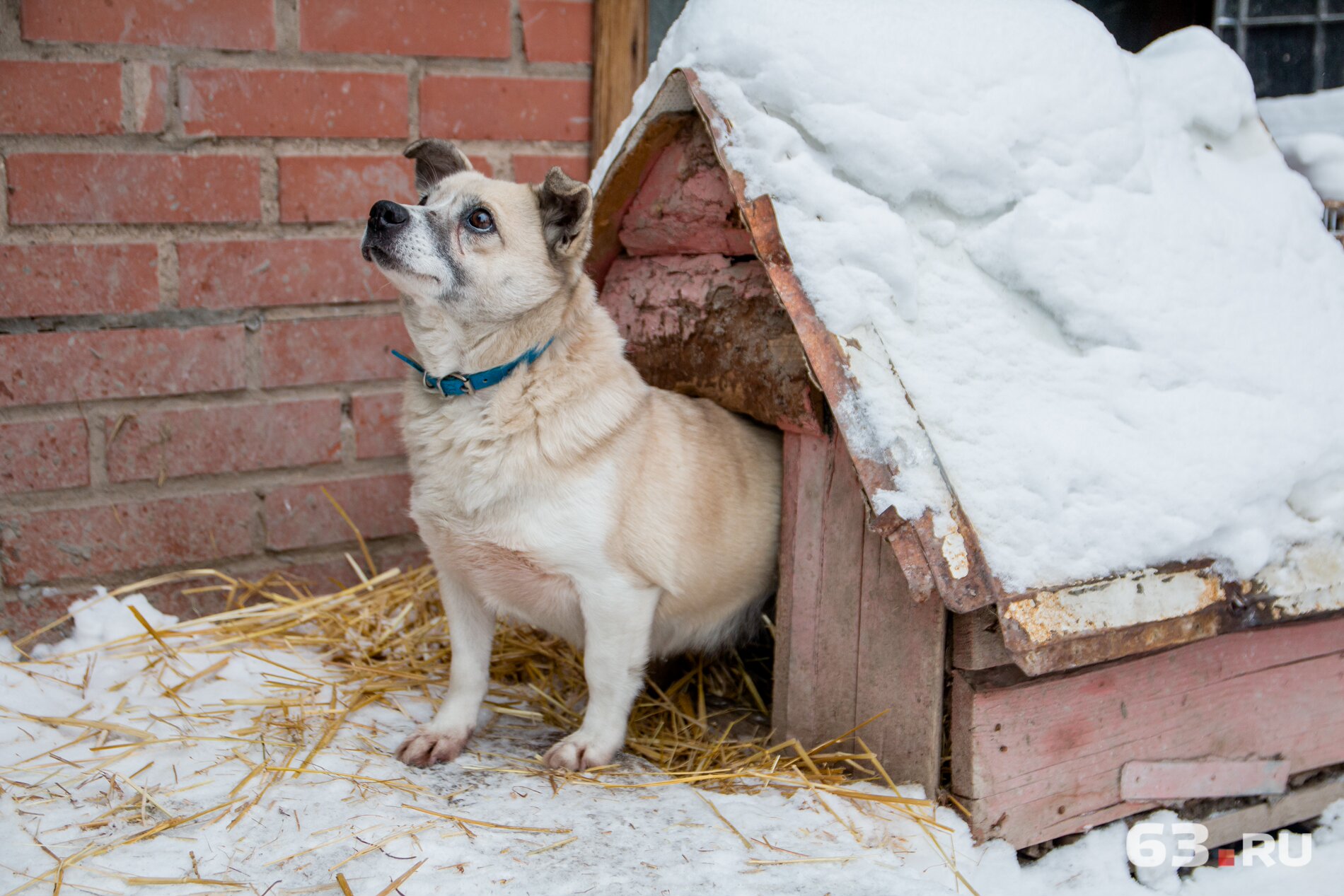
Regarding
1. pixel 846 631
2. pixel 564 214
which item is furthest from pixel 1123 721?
pixel 564 214

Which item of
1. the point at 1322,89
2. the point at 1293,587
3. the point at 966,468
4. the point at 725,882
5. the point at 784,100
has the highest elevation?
the point at 1322,89

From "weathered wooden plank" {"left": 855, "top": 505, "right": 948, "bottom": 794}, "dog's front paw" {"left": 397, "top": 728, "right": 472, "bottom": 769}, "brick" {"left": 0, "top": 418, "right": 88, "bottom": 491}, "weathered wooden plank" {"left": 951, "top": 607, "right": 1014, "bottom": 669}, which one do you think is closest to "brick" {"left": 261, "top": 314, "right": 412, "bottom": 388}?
"brick" {"left": 0, "top": 418, "right": 88, "bottom": 491}

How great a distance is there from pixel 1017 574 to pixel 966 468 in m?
0.20

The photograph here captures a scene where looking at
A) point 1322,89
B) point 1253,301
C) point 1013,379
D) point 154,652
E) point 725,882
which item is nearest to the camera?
point 725,882

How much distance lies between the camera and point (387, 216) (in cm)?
207

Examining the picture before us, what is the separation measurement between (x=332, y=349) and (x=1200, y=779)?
7.39 ft

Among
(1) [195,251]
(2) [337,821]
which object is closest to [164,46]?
(1) [195,251]

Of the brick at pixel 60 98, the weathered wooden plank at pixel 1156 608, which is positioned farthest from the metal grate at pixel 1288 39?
the brick at pixel 60 98

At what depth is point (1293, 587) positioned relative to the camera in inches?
80.8

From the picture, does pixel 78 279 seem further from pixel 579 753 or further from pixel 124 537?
pixel 579 753

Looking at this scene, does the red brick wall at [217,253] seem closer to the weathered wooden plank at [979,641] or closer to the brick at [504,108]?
the brick at [504,108]

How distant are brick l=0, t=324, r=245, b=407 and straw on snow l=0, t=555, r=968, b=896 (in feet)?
1.58

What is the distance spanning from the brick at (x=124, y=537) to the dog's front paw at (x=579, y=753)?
1117 millimetres

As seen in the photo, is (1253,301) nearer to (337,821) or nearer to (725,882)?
(725,882)
